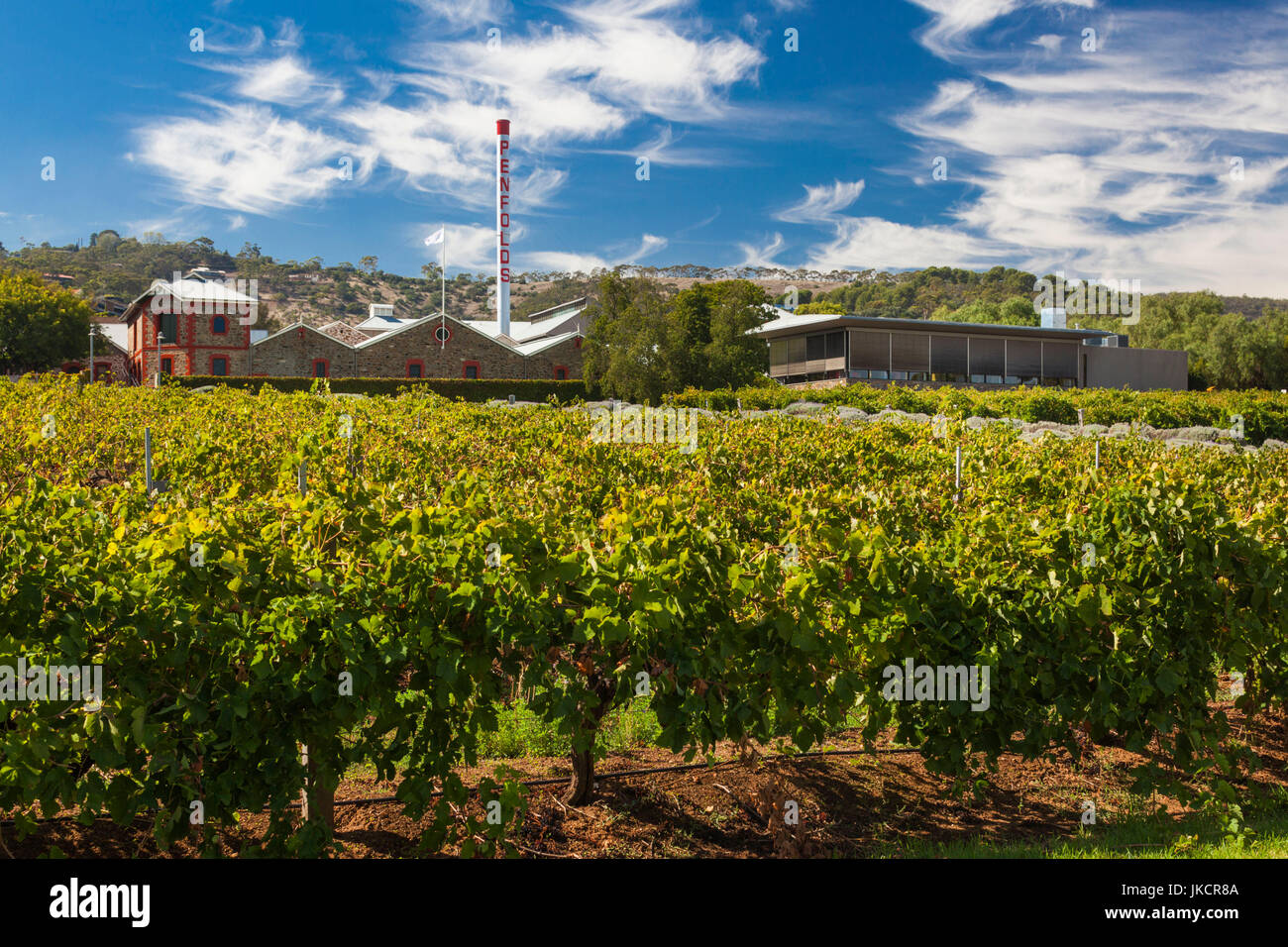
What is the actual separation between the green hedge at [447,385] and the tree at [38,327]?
18636mm

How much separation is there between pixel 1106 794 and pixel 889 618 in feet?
8.20

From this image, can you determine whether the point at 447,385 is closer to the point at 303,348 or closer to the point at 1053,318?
the point at 303,348

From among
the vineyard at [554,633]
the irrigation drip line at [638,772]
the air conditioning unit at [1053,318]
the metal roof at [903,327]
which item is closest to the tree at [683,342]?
the metal roof at [903,327]

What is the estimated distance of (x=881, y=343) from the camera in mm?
45438

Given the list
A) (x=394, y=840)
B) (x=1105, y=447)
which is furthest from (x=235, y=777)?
(x=1105, y=447)

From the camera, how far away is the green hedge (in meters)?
45.5

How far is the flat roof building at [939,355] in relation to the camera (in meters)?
45.1

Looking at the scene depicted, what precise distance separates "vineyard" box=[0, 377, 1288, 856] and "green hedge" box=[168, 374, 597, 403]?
132ft

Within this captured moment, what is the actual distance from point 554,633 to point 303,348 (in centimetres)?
4861

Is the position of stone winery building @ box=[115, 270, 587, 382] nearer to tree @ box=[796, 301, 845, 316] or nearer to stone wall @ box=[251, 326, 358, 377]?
stone wall @ box=[251, 326, 358, 377]

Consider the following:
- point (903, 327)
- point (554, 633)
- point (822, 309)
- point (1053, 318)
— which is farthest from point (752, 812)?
point (822, 309)

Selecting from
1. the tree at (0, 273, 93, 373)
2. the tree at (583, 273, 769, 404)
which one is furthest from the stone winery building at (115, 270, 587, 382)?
the tree at (583, 273, 769, 404)
